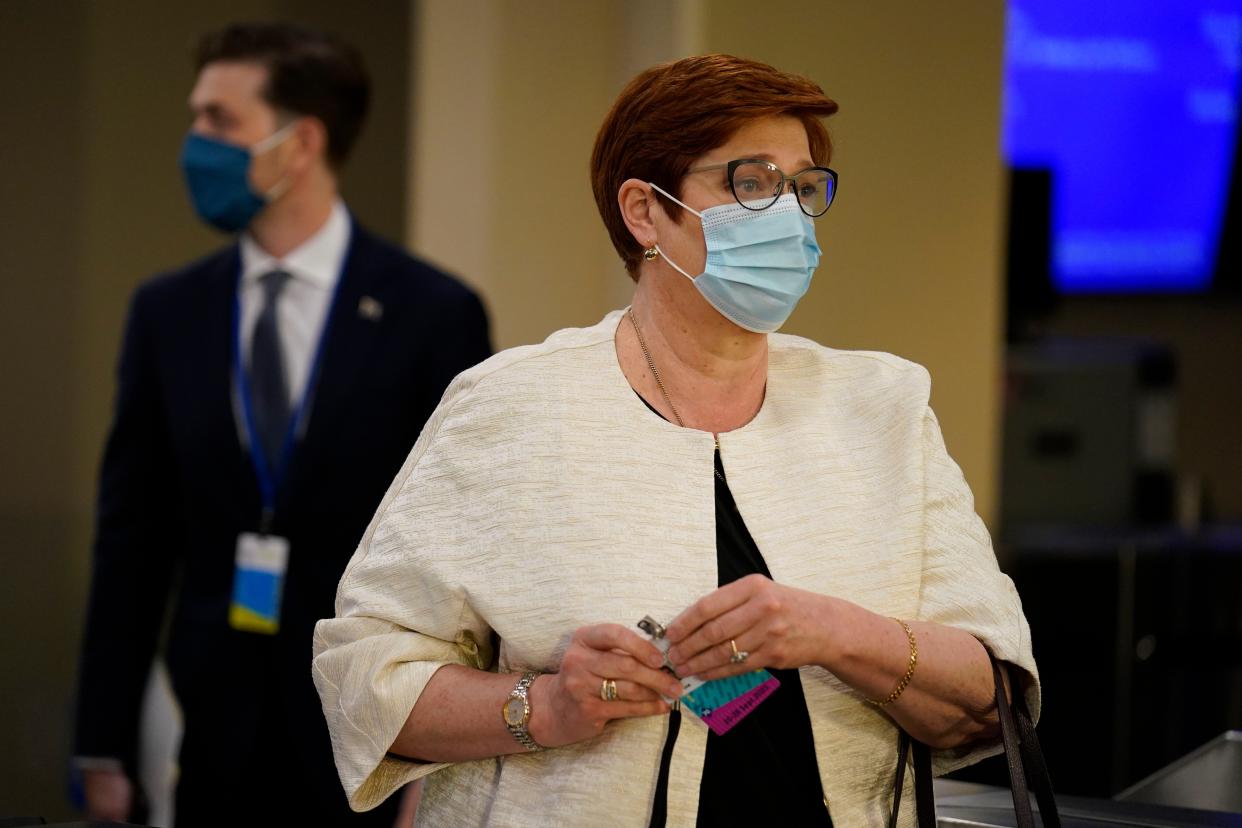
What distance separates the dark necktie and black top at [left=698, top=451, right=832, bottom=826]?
1.37 m

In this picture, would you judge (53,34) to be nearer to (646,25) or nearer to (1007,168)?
(646,25)

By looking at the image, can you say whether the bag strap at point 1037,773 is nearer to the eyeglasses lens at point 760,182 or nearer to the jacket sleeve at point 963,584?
the jacket sleeve at point 963,584

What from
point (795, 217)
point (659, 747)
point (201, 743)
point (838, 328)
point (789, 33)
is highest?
point (789, 33)

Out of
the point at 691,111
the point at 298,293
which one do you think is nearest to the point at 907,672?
the point at 691,111

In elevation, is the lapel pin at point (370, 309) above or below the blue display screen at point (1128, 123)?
below

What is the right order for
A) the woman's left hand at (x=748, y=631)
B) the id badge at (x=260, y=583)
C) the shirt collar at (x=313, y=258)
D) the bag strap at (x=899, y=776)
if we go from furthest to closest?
the shirt collar at (x=313, y=258) < the id badge at (x=260, y=583) < the bag strap at (x=899, y=776) < the woman's left hand at (x=748, y=631)

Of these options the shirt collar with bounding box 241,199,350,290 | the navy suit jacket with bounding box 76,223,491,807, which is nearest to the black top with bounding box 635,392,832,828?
the navy suit jacket with bounding box 76,223,491,807

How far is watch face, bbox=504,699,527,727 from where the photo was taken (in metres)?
1.60

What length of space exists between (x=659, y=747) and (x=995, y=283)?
89.9 inches

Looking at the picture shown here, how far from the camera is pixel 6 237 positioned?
427cm

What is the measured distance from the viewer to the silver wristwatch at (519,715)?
160 centimetres

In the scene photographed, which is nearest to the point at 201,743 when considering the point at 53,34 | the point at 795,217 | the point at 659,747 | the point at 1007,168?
the point at 659,747

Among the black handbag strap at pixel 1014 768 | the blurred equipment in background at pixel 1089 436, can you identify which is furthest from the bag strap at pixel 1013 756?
the blurred equipment in background at pixel 1089 436

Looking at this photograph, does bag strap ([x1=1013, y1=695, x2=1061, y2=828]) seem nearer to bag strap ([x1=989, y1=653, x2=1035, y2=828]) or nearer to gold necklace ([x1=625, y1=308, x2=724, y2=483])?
bag strap ([x1=989, y1=653, x2=1035, y2=828])
